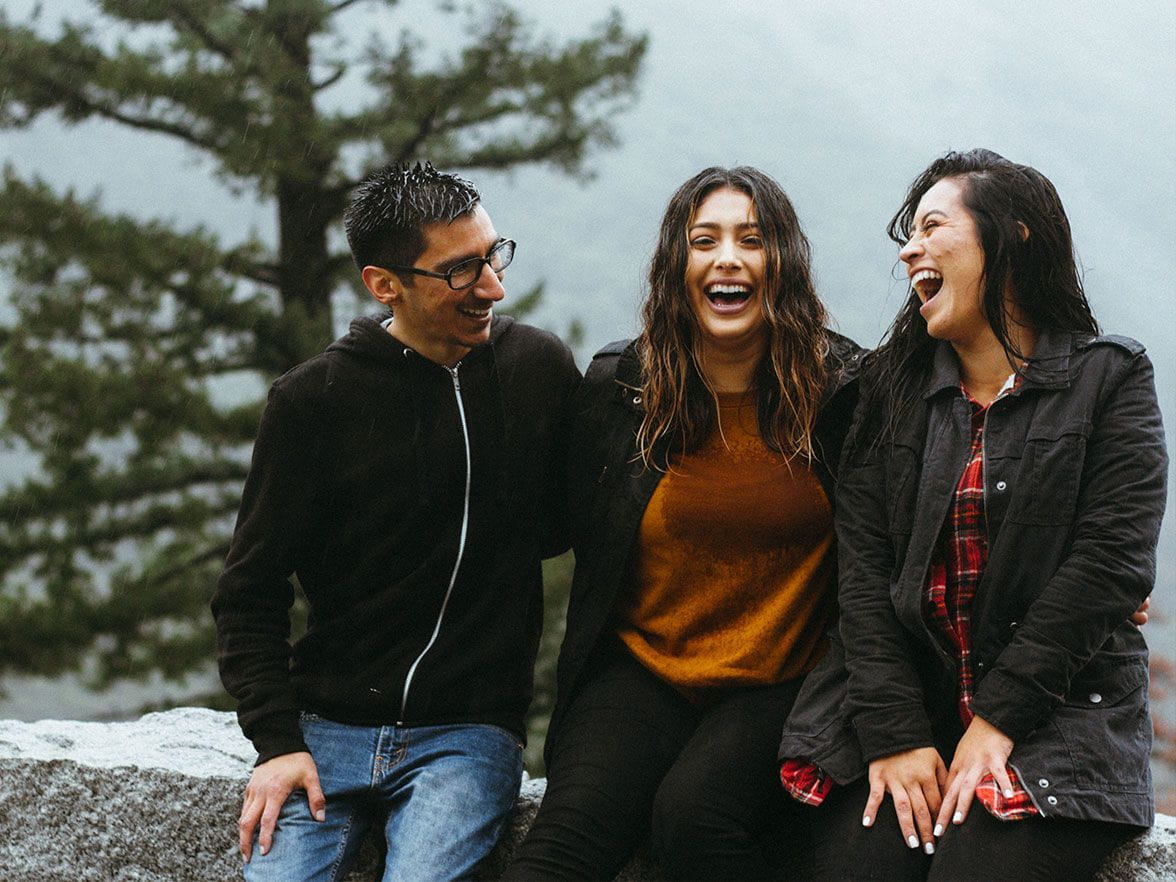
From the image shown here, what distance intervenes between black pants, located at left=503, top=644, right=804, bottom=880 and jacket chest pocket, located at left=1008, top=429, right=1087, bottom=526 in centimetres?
60

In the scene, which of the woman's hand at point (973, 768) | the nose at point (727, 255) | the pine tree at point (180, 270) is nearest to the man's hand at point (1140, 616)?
the woman's hand at point (973, 768)

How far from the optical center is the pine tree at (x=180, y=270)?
25.7ft

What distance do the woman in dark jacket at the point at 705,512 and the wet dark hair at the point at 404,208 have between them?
1.50 feet

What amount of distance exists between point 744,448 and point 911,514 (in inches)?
15.1

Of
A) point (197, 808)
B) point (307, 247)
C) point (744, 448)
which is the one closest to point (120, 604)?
point (307, 247)

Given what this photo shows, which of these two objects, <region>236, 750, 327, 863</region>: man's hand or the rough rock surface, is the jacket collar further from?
<region>236, 750, 327, 863</region>: man's hand

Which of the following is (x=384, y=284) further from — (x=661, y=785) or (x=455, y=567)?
(x=661, y=785)

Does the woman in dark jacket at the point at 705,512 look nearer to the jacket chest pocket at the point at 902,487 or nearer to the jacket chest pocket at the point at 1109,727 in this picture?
the jacket chest pocket at the point at 902,487

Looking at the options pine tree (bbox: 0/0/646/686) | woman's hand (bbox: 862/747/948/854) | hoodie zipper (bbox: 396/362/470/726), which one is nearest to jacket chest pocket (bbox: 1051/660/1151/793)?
woman's hand (bbox: 862/747/948/854)

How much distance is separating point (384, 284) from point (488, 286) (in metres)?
0.24

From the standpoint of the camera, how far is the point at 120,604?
7926 mm

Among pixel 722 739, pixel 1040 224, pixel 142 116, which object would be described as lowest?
pixel 722 739

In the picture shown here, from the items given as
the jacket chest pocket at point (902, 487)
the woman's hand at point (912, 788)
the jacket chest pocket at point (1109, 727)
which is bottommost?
the woman's hand at point (912, 788)

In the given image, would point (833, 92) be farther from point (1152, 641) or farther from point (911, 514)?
point (911, 514)
